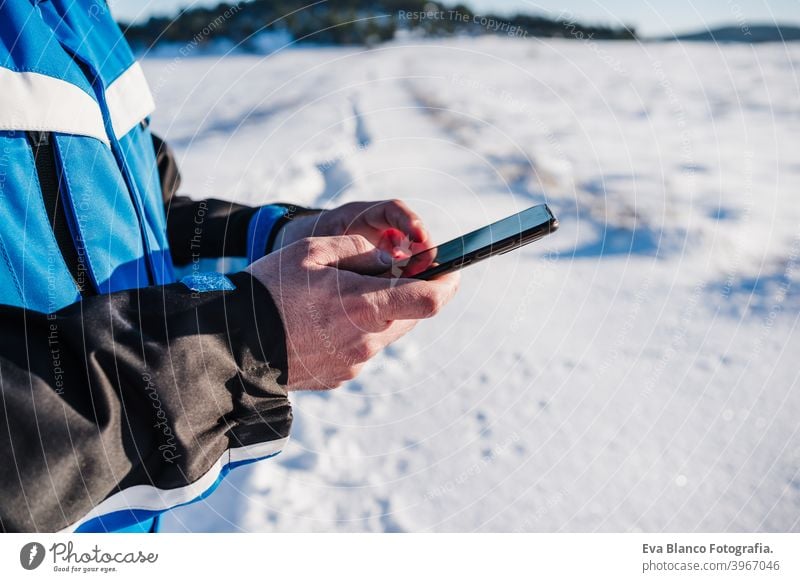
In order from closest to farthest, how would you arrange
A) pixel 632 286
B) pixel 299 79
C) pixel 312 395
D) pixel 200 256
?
1. pixel 200 256
2. pixel 312 395
3. pixel 632 286
4. pixel 299 79

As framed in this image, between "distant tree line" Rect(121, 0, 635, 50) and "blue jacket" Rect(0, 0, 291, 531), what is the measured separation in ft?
13.4

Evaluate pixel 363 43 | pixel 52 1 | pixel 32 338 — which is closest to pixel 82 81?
pixel 52 1

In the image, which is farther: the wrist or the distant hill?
the distant hill

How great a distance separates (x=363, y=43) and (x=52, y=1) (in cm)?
478

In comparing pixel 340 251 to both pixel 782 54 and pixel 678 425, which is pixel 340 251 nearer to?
pixel 678 425

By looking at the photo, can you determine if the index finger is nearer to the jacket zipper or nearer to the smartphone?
the smartphone

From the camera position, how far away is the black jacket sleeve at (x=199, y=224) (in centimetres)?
120

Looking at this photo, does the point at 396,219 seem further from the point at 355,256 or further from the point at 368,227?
the point at 355,256

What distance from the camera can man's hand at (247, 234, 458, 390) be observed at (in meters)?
0.78

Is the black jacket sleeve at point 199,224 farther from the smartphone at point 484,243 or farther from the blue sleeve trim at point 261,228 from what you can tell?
the smartphone at point 484,243

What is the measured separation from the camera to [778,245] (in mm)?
2047

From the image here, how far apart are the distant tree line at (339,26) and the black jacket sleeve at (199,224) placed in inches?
147

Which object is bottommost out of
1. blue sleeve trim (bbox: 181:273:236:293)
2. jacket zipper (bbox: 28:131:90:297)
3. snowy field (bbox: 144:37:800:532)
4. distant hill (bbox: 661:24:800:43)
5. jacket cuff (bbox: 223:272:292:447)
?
snowy field (bbox: 144:37:800:532)
